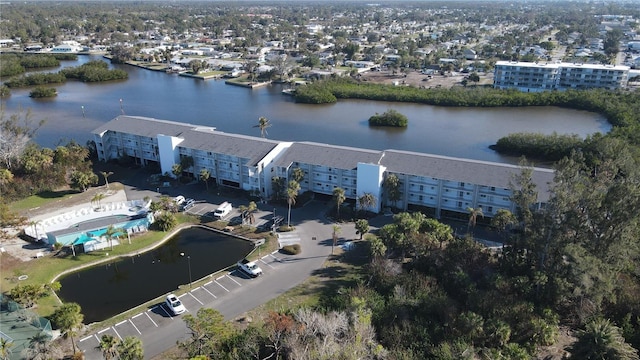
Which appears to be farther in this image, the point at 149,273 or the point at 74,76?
the point at 74,76

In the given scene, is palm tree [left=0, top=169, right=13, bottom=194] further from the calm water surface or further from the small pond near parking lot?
the calm water surface

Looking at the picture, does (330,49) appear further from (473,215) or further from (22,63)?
(473,215)

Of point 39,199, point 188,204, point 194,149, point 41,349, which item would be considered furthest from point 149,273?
point 39,199

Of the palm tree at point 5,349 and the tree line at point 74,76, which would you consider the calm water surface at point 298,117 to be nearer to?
the tree line at point 74,76

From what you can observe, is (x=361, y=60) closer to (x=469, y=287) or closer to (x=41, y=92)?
(x=41, y=92)

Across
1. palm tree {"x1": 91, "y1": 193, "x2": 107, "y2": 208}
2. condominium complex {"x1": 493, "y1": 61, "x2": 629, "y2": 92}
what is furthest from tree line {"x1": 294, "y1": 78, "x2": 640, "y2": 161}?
palm tree {"x1": 91, "y1": 193, "x2": 107, "y2": 208}

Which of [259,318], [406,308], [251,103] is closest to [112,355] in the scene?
[259,318]

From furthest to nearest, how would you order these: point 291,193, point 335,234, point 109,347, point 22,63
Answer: point 22,63 → point 291,193 → point 335,234 → point 109,347

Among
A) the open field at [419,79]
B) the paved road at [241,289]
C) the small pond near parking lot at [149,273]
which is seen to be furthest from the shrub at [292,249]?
the open field at [419,79]
